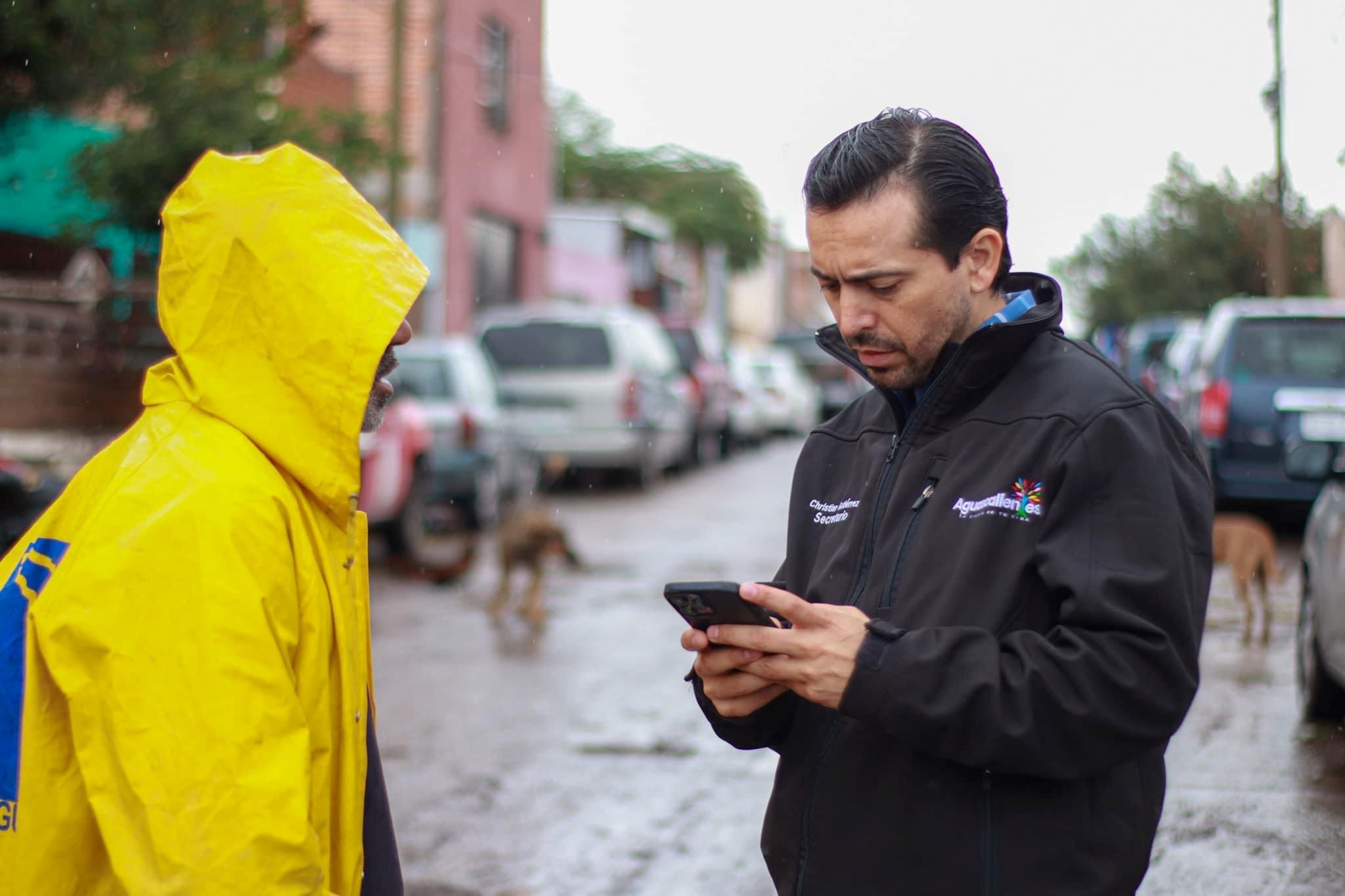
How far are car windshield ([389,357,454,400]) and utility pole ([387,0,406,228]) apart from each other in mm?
4046

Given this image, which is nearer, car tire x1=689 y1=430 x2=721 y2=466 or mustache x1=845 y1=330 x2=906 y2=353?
mustache x1=845 y1=330 x2=906 y2=353

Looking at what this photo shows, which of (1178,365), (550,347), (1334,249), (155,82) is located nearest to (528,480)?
→ (550,347)

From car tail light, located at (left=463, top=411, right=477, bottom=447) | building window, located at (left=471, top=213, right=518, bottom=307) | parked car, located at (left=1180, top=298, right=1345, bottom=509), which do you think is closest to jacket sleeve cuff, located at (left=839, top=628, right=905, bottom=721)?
parked car, located at (left=1180, top=298, right=1345, bottom=509)

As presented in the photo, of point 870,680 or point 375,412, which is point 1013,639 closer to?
point 870,680

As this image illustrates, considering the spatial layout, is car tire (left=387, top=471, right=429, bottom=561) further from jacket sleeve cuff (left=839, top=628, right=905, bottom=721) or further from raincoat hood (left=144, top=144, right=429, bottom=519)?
jacket sleeve cuff (left=839, top=628, right=905, bottom=721)

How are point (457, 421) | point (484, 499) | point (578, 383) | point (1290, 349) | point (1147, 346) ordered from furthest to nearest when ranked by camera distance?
point (1147, 346)
point (578, 383)
point (484, 499)
point (457, 421)
point (1290, 349)

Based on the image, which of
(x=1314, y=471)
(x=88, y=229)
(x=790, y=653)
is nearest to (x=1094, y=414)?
(x=790, y=653)

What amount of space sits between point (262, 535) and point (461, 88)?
25202 millimetres

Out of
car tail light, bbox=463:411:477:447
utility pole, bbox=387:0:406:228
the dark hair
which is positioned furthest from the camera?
utility pole, bbox=387:0:406:228

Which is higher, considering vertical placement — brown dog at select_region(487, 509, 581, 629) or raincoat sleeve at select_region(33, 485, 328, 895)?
raincoat sleeve at select_region(33, 485, 328, 895)

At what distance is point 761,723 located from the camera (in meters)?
2.23

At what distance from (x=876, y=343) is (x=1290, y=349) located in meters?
10.0

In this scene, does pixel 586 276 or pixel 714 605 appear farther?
pixel 586 276

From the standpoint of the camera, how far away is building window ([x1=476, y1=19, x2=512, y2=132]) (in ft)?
88.7
